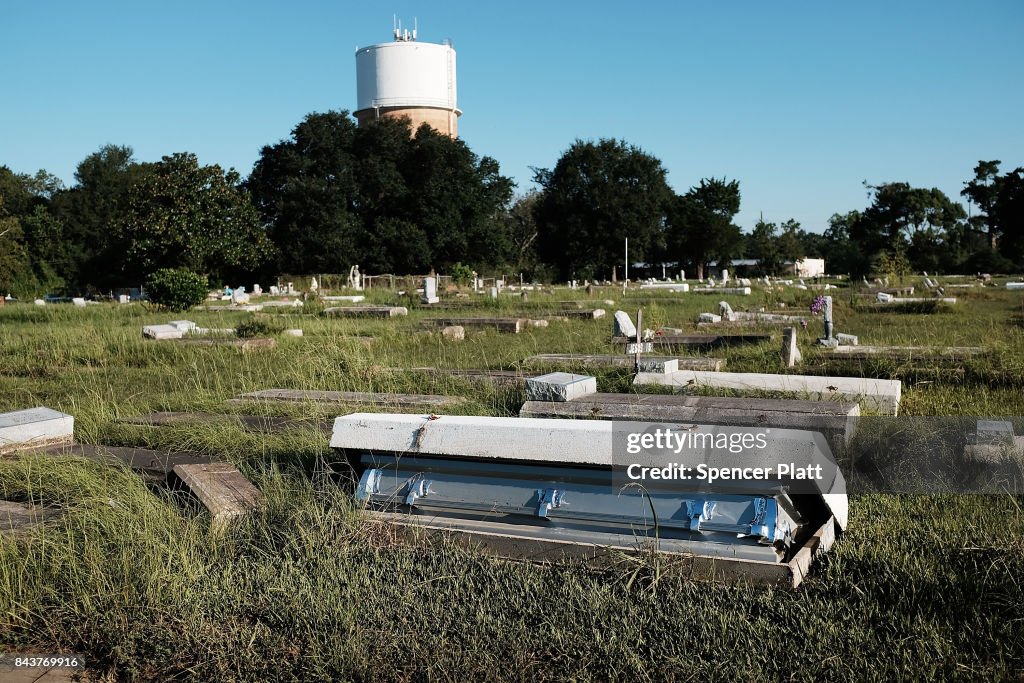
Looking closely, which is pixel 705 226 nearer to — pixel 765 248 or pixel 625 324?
pixel 765 248

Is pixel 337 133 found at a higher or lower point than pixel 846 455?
higher

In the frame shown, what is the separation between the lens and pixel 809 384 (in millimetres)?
6914

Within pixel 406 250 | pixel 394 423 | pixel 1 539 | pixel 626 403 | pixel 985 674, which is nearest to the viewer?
pixel 985 674

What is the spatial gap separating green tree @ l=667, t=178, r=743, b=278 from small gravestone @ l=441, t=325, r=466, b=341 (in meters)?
43.3

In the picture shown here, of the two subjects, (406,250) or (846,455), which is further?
(406,250)

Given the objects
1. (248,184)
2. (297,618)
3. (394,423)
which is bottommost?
(297,618)

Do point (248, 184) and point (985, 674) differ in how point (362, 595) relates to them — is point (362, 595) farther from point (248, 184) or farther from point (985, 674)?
point (248, 184)

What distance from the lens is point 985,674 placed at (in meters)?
2.46

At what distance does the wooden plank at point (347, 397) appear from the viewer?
21.2ft

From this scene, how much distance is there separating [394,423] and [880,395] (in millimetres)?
3921

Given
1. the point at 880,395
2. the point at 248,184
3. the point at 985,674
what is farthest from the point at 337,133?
the point at 985,674

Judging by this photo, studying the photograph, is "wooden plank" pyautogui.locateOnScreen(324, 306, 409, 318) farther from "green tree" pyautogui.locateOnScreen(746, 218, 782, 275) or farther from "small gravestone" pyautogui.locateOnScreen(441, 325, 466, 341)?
"green tree" pyautogui.locateOnScreen(746, 218, 782, 275)

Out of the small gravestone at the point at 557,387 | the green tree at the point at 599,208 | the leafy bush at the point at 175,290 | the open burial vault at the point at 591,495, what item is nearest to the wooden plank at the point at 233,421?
the small gravestone at the point at 557,387

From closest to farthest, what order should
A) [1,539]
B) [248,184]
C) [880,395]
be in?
1. [1,539]
2. [880,395]
3. [248,184]
